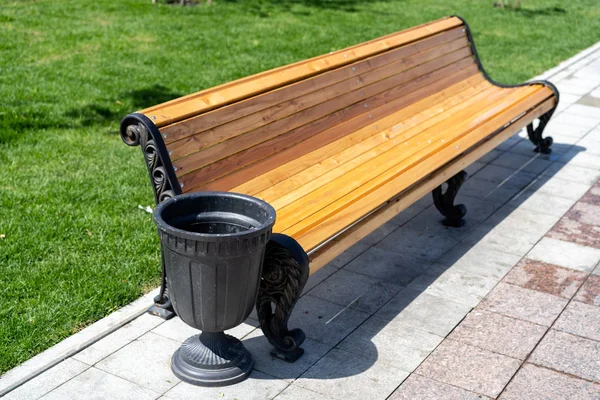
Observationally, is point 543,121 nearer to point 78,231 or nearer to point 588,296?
point 588,296

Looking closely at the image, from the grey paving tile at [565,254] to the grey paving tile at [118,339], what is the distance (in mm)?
2908

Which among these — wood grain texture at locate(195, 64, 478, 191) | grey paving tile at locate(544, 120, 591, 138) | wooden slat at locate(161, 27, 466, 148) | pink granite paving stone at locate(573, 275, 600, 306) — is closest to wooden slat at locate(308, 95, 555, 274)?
wood grain texture at locate(195, 64, 478, 191)

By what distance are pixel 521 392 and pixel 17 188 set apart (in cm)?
→ 431

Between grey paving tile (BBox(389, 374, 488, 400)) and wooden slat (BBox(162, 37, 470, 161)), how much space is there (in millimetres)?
1771

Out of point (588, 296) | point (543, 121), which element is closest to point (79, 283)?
point (588, 296)

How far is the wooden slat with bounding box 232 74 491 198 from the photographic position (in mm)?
5562

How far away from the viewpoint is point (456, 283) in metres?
5.99

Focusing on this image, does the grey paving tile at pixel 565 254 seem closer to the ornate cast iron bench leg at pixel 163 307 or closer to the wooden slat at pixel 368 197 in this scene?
the wooden slat at pixel 368 197

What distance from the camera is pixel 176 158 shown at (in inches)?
191

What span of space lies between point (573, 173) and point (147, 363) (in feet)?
16.6

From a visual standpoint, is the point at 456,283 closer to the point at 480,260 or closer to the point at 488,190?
the point at 480,260

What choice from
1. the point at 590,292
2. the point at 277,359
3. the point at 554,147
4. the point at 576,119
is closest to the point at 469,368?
the point at 277,359

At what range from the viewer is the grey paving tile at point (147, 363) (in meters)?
4.69

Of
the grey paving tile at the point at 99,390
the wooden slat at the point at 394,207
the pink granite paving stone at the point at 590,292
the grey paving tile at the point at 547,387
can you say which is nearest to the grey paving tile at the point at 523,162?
the wooden slat at the point at 394,207
